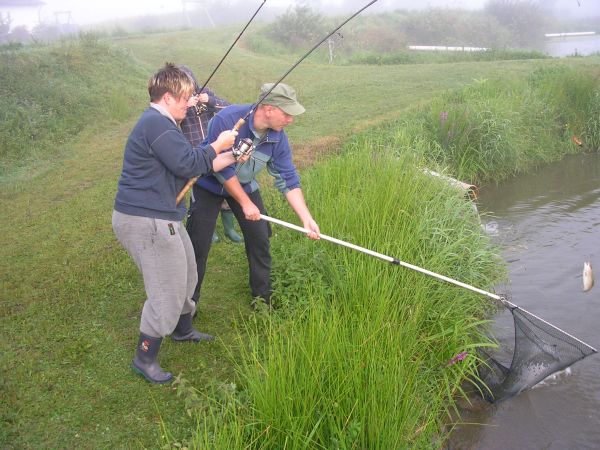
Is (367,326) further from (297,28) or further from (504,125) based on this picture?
(297,28)

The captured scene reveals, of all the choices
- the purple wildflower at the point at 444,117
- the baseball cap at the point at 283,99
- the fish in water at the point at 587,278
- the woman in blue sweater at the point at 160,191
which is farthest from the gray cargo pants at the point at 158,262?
the purple wildflower at the point at 444,117

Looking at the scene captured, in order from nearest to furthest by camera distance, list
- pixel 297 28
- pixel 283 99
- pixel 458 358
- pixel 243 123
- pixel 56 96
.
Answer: pixel 283 99
pixel 243 123
pixel 458 358
pixel 56 96
pixel 297 28

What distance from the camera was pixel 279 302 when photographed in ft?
14.1

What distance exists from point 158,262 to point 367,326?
1.25 meters

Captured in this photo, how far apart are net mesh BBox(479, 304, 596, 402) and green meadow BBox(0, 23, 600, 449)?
0.25 meters

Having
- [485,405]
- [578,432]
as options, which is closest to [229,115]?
[485,405]

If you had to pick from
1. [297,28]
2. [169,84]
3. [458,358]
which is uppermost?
[297,28]

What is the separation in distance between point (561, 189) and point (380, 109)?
3.84 metres

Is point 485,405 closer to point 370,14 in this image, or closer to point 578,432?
point 578,432

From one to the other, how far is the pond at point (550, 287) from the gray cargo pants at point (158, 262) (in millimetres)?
1977

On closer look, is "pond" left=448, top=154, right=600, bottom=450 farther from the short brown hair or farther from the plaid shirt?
the plaid shirt

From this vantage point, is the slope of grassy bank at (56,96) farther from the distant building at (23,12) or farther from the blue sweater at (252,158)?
the distant building at (23,12)

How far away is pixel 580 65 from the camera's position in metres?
14.4

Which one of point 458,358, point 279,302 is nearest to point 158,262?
point 279,302
